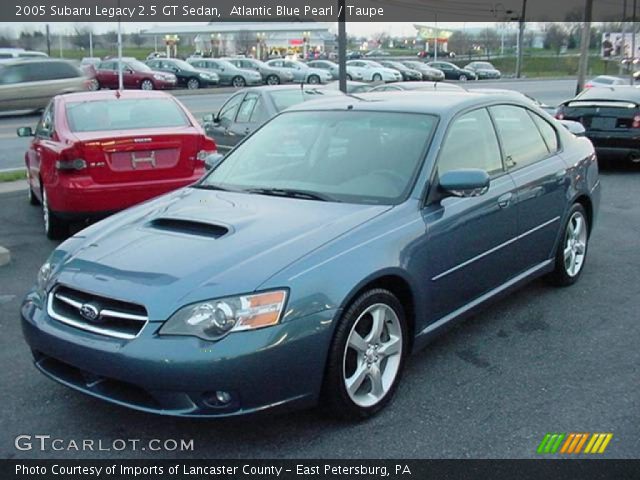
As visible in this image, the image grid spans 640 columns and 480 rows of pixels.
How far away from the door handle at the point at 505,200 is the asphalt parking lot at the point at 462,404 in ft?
2.81

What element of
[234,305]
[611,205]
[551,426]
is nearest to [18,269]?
[234,305]

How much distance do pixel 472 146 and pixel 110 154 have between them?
3.87 m

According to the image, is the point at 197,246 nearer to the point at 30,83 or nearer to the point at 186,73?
the point at 30,83

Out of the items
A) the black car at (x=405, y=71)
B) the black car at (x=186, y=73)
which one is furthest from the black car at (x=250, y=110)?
the black car at (x=405, y=71)

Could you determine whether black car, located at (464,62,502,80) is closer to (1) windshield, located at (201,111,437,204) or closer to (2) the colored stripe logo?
(1) windshield, located at (201,111,437,204)

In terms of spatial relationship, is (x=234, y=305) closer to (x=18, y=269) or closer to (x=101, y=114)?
(x=18, y=269)

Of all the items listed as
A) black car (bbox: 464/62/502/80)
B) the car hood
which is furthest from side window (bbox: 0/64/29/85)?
black car (bbox: 464/62/502/80)

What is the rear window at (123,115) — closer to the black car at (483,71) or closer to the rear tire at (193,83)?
the rear tire at (193,83)

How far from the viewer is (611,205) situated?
923cm

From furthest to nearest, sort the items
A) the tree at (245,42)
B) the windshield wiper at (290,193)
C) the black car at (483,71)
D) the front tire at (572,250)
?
1. the tree at (245,42)
2. the black car at (483,71)
3. the front tire at (572,250)
4. the windshield wiper at (290,193)

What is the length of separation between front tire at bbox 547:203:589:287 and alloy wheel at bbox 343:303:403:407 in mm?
2257

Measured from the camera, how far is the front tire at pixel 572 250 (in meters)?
5.67

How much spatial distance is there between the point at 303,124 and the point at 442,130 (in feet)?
3.19

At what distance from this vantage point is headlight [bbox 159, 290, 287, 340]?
10.6ft
